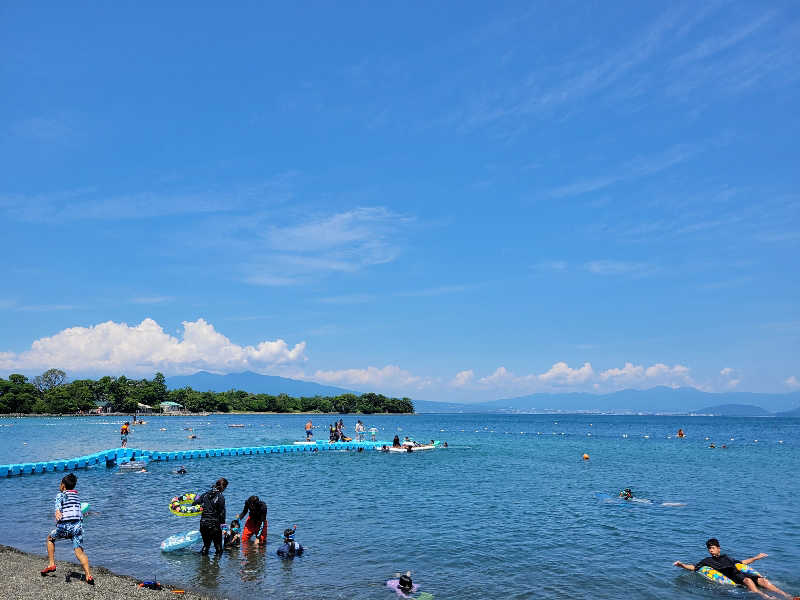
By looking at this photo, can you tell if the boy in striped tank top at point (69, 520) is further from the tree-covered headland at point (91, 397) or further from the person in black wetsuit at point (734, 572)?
the tree-covered headland at point (91, 397)

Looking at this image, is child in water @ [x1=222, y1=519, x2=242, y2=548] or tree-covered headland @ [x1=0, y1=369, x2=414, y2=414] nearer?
child in water @ [x1=222, y1=519, x2=242, y2=548]

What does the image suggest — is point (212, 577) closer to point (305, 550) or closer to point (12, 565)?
point (305, 550)

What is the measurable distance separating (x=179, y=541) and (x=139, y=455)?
29096mm

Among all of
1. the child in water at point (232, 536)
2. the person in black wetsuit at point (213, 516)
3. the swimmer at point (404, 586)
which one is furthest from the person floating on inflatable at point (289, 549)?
the swimmer at point (404, 586)

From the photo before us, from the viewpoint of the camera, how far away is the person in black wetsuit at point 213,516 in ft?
53.5

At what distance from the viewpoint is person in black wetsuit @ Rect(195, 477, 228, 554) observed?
16.3 m

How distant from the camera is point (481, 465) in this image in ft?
147

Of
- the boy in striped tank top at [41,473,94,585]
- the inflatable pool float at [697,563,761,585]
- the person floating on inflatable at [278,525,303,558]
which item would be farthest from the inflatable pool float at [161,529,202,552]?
the inflatable pool float at [697,563,761,585]

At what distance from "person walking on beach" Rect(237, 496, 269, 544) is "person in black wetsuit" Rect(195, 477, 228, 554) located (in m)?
1.18

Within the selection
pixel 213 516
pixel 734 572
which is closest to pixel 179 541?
pixel 213 516

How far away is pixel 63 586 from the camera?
12.6 m

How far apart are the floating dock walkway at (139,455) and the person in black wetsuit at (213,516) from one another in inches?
1021

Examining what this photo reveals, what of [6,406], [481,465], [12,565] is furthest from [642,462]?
[6,406]

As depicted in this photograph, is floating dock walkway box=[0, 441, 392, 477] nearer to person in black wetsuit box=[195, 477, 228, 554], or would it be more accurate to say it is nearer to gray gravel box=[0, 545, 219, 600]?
gray gravel box=[0, 545, 219, 600]
